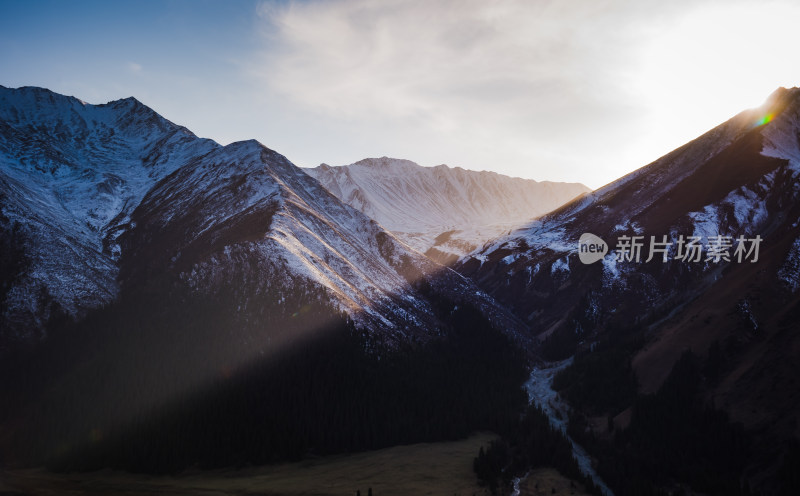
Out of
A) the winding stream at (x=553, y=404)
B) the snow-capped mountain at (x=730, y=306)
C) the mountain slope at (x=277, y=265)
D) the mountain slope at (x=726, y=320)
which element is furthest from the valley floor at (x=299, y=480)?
the mountain slope at (x=277, y=265)

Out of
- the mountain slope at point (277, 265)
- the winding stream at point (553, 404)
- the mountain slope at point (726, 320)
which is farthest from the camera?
the mountain slope at point (277, 265)

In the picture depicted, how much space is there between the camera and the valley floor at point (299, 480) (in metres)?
89.3

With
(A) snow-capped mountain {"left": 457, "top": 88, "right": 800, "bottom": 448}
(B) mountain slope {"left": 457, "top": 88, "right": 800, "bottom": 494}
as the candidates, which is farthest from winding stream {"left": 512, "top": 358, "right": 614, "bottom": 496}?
(A) snow-capped mountain {"left": 457, "top": 88, "right": 800, "bottom": 448}

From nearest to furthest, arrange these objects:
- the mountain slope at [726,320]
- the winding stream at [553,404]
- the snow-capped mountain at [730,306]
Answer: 1. the mountain slope at [726,320]
2. the winding stream at [553,404]
3. the snow-capped mountain at [730,306]

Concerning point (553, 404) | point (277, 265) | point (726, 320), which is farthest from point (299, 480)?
point (726, 320)

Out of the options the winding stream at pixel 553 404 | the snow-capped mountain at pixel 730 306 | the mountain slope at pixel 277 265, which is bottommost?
the winding stream at pixel 553 404

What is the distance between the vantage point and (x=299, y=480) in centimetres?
9494

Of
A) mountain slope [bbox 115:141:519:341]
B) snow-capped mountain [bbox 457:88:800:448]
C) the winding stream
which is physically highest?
mountain slope [bbox 115:141:519:341]

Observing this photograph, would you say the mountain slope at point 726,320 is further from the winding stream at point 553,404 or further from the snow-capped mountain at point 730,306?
the winding stream at point 553,404

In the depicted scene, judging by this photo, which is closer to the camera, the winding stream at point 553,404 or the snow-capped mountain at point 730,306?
the winding stream at point 553,404

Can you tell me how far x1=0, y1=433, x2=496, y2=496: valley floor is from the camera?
8931 centimetres

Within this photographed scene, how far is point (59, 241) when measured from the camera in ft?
575

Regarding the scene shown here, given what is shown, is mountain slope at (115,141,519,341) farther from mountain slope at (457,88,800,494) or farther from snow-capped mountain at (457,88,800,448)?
mountain slope at (457,88,800,494)

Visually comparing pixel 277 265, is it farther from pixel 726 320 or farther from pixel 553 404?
pixel 726 320
